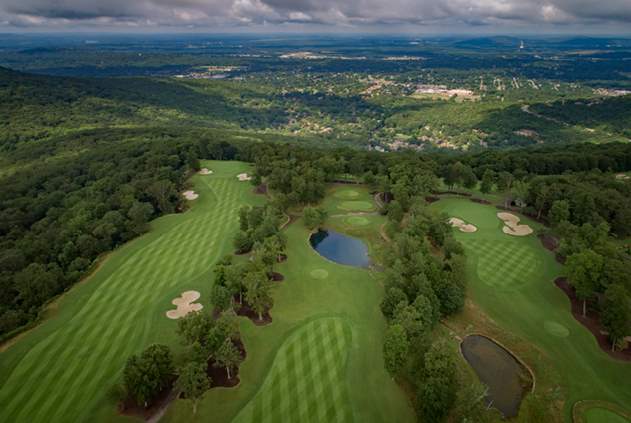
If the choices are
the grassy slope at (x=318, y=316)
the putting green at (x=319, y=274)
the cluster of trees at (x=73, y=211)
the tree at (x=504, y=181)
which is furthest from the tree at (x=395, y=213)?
the cluster of trees at (x=73, y=211)

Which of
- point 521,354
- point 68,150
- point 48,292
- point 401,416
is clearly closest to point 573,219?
point 521,354

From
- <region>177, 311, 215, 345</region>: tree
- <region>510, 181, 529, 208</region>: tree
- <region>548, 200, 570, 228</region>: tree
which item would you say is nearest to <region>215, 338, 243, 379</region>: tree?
<region>177, 311, 215, 345</region>: tree

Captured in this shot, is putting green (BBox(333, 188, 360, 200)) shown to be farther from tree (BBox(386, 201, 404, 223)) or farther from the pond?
the pond

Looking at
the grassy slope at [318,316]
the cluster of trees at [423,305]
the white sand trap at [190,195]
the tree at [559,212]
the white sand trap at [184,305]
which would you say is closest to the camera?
the cluster of trees at [423,305]

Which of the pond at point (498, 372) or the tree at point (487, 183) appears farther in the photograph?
the tree at point (487, 183)

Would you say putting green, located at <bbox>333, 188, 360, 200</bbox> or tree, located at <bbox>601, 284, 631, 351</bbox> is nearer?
tree, located at <bbox>601, 284, 631, 351</bbox>

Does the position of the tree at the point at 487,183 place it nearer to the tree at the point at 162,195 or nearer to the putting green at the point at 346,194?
the putting green at the point at 346,194

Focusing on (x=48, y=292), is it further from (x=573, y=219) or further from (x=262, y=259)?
(x=573, y=219)
